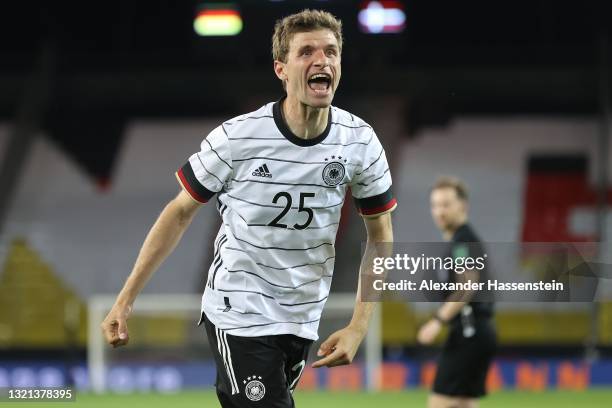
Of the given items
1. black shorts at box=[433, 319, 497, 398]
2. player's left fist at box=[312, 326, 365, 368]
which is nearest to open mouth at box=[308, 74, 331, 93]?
player's left fist at box=[312, 326, 365, 368]

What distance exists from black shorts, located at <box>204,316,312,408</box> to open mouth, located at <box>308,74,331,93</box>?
801 millimetres

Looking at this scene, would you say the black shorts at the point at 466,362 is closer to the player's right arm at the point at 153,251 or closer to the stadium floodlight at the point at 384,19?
the player's right arm at the point at 153,251

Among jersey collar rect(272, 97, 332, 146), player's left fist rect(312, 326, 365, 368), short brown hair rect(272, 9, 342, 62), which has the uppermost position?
short brown hair rect(272, 9, 342, 62)

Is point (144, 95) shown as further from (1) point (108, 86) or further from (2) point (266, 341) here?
(2) point (266, 341)

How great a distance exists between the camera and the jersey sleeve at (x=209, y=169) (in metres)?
3.56

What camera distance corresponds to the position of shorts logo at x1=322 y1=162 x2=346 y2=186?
3561mm

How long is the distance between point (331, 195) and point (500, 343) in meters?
10.6

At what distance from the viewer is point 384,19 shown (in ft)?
35.6

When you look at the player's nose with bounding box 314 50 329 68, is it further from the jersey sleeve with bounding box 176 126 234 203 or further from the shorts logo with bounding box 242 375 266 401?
the shorts logo with bounding box 242 375 266 401

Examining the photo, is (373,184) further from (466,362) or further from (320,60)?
(466,362)

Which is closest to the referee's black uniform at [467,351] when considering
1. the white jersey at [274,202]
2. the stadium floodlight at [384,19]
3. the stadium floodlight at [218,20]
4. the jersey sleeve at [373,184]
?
the jersey sleeve at [373,184]
